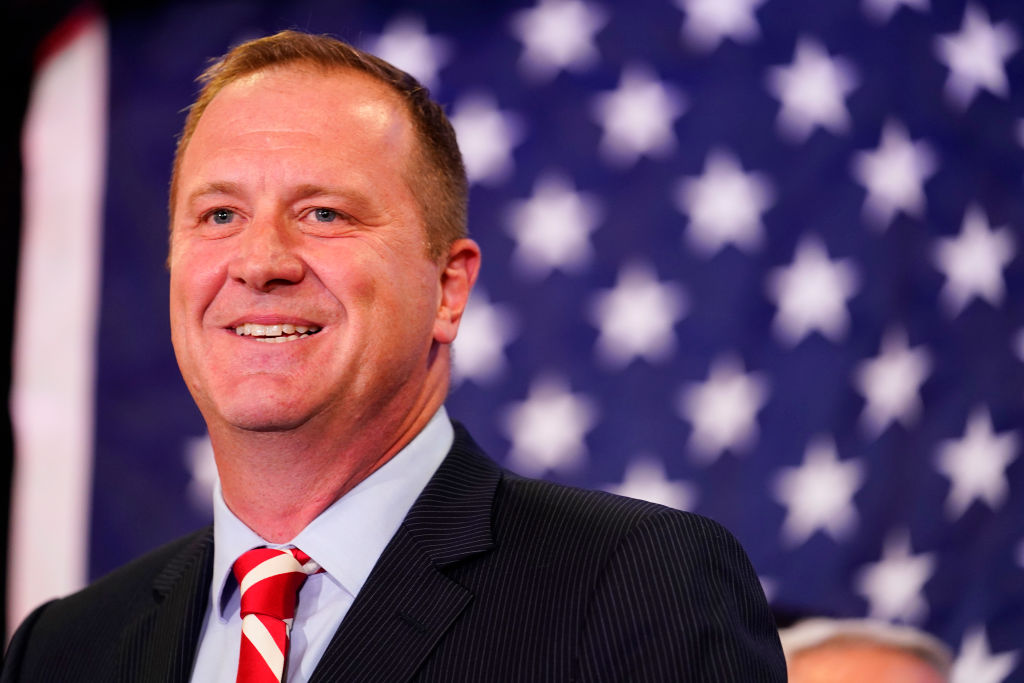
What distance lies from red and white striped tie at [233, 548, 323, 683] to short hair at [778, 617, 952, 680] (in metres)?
1.78

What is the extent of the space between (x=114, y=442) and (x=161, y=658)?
2.54 m

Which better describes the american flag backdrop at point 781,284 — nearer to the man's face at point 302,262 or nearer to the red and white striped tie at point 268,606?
the man's face at point 302,262

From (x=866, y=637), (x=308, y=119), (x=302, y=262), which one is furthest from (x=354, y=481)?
(x=866, y=637)

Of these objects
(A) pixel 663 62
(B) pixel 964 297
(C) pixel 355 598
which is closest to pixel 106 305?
(A) pixel 663 62

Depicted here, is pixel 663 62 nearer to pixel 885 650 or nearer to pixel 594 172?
pixel 594 172

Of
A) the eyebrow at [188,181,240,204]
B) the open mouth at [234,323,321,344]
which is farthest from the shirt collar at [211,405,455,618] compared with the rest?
the eyebrow at [188,181,240,204]

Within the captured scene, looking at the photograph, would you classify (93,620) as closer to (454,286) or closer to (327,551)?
(327,551)

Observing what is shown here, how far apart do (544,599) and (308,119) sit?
90 cm

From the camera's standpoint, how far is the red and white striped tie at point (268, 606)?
1.66 meters

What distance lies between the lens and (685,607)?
58.3 inches

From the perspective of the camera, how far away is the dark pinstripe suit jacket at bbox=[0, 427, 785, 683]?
148cm

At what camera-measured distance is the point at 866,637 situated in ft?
11.2

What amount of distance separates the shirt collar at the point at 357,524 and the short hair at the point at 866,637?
1.61 meters

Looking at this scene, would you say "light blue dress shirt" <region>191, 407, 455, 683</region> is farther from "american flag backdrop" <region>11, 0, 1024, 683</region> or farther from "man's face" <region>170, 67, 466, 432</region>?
"american flag backdrop" <region>11, 0, 1024, 683</region>
